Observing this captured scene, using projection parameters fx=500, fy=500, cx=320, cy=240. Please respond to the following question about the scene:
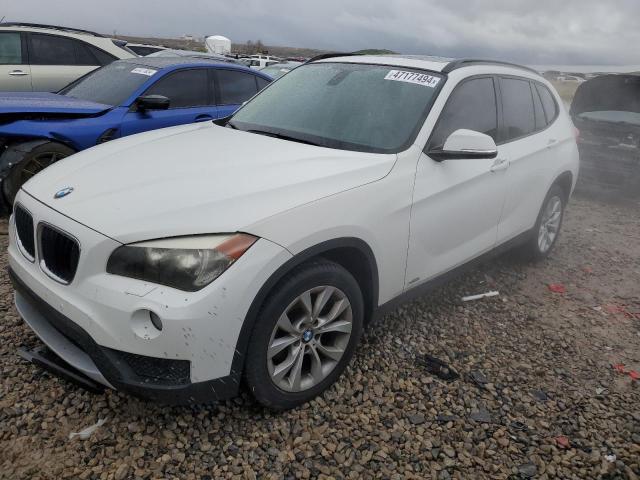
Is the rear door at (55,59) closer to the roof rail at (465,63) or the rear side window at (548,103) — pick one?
the roof rail at (465,63)

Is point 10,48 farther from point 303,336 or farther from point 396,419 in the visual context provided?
point 396,419

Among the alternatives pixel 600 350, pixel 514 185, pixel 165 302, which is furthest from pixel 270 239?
pixel 600 350

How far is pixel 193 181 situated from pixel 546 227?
363 centimetres

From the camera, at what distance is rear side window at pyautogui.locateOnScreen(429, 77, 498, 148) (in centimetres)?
307

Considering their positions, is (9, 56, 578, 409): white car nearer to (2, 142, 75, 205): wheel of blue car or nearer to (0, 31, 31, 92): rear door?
(2, 142, 75, 205): wheel of blue car

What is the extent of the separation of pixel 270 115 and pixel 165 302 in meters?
1.84

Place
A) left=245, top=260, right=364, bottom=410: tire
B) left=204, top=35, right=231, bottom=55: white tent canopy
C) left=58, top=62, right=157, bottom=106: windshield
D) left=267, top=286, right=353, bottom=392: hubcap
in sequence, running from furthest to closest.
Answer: left=204, top=35, right=231, bottom=55: white tent canopy
left=58, top=62, right=157, bottom=106: windshield
left=267, top=286, right=353, bottom=392: hubcap
left=245, top=260, right=364, bottom=410: tire

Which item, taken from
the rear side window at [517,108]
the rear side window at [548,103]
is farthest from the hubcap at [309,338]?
the rear side window at [548,103]

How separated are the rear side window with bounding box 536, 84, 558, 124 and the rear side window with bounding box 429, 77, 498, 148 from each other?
1.05 metres

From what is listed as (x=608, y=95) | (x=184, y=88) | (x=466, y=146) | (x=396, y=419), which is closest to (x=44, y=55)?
(x=184, y=88)

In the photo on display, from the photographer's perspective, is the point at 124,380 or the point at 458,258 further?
the point at 458,258

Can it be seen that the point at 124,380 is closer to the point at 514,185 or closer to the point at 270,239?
the point at 270,239

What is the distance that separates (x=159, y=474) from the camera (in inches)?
84.7

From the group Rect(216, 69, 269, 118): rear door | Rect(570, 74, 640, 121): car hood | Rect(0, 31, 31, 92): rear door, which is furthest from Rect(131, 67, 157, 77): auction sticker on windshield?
Result: Rect(570, 74, 640, 121): car hood
